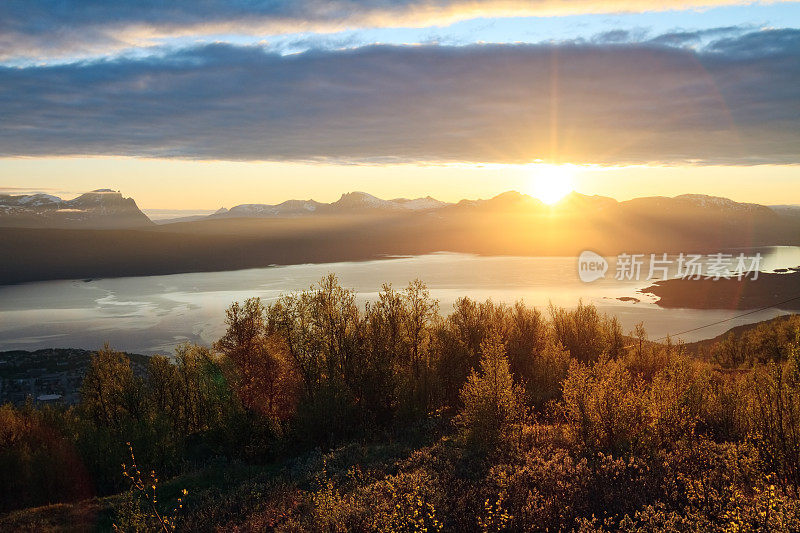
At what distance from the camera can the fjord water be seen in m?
111

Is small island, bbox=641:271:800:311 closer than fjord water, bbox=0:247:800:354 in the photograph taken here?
No

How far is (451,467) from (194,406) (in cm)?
4183

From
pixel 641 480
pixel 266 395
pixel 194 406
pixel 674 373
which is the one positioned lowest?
pixel 194 406

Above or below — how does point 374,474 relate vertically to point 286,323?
below

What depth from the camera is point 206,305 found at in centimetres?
14362

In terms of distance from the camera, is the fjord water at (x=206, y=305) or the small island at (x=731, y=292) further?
the small island at (x=731, y=292)

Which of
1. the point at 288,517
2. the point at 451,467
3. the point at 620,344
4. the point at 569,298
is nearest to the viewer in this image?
the point at 288,517

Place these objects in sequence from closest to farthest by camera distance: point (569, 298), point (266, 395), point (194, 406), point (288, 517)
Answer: point (288, 517) < point (266, 395) < point (194, 406) < point (569, 298)

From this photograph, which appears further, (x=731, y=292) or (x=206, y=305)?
(x=731, y=292)

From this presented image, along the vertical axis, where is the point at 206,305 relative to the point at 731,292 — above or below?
below

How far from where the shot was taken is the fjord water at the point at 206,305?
11088 cm

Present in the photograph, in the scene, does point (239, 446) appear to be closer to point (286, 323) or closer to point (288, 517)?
point (286, 323)

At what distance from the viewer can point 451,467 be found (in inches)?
780

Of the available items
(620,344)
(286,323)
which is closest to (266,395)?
(286,323)
